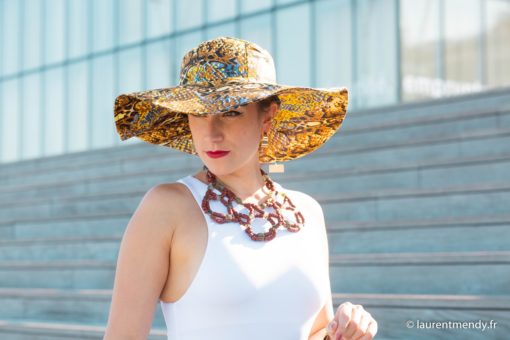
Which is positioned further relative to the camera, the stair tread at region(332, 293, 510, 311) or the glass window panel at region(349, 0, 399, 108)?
the glass window panel at region(349, 0, 399, 108)

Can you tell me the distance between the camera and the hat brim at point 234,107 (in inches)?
72.9

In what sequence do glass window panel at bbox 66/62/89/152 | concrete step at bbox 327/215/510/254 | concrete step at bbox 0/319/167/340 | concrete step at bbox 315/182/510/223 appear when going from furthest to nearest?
1. glass window panel at bbox 66/62/89/152
2. concrete step at bbox 315/182/510/223
3. concrete step at bbox 0/319/167/340
4. concrete step at bbox 327/215/510/254

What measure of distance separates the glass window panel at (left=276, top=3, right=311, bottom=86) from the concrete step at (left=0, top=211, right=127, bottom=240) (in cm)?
627

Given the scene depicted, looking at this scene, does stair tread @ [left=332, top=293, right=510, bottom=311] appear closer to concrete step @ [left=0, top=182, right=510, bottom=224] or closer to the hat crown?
concrete step @ [left=0, top=182, right=510, bottom=224]

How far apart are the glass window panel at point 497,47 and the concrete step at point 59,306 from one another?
8.96 metres

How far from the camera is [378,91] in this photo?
40.1 feet

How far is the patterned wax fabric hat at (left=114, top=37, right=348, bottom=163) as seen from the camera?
1.86 metres

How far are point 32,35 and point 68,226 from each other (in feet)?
46.9

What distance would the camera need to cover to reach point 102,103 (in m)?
18.1

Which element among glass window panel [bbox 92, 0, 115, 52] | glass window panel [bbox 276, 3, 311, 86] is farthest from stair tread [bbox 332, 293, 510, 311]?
glass window panel [bbox 92, 0, 115, 52]

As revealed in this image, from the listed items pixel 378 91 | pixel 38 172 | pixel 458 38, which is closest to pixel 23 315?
pixel 38 172

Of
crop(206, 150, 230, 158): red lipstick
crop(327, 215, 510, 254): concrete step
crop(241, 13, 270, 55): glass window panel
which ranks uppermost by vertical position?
crop(241, 13, 270, 55): glass window panel

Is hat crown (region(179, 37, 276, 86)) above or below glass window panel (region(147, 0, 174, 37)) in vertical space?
below

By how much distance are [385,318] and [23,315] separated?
110 inches
